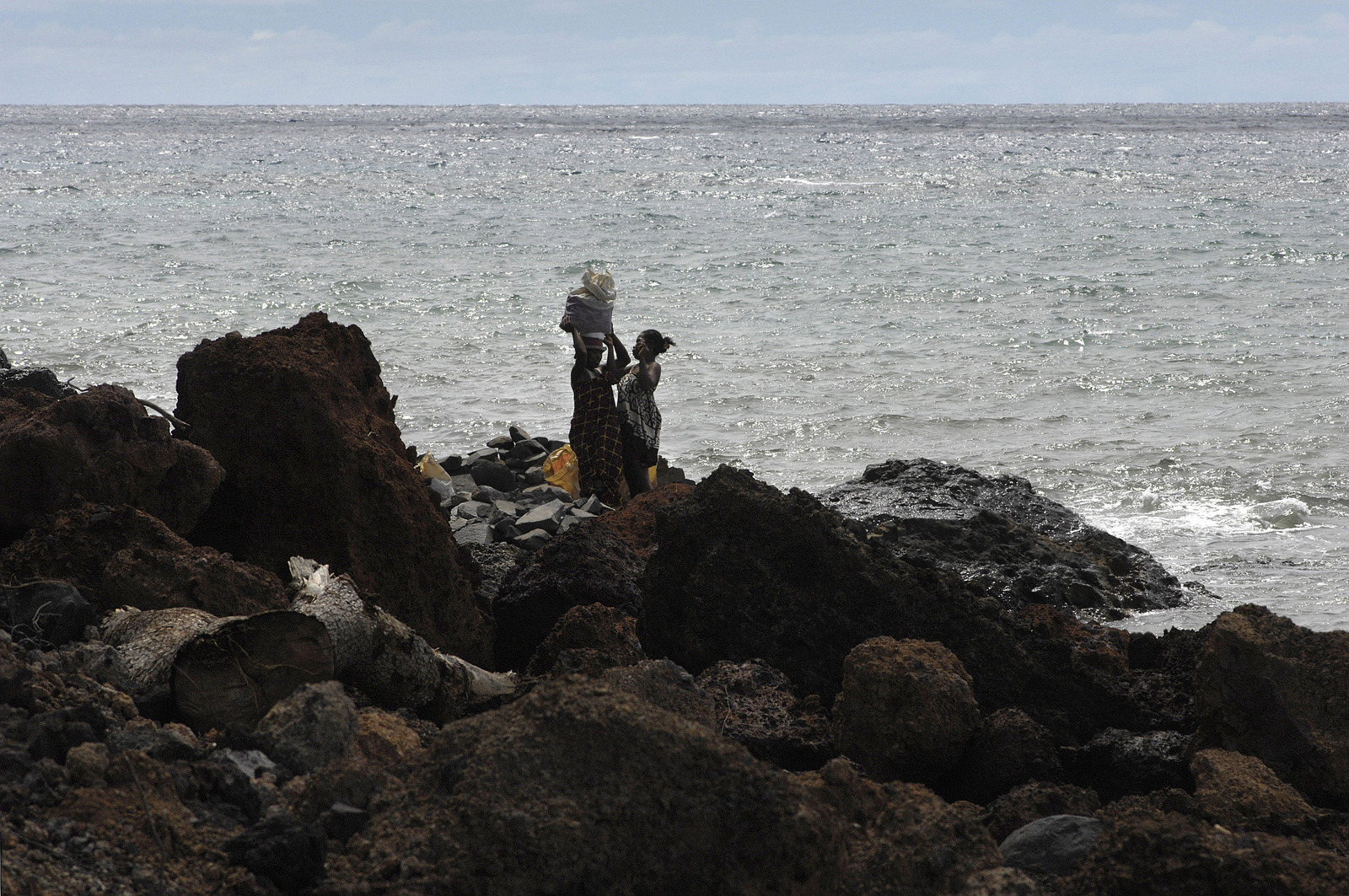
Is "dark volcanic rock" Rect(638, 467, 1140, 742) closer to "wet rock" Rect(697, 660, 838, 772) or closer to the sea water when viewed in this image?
"wet rock" Rect(697, 660, 838, 772)

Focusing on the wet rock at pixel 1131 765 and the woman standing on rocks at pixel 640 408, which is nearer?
the wet rock at pixel 1131 765

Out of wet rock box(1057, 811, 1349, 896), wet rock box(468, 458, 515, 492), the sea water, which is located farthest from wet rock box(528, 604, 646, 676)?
wet rock box(468, 458, 515, 492)

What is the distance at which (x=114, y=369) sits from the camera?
39.2 feet

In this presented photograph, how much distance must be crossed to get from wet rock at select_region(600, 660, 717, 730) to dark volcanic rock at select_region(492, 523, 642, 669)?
4.63ft

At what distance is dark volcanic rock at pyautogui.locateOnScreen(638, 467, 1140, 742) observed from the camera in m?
3.42

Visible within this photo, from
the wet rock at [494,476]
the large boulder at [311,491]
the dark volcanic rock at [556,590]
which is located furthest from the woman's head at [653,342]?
the large boulder at [311,491]

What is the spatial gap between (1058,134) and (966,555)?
78.3m

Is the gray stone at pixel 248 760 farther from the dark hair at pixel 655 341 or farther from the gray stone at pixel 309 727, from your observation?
the dark hair at pixel 655 341

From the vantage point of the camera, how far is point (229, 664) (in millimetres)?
2641

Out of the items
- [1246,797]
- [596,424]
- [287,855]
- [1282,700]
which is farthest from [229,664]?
[596,424]

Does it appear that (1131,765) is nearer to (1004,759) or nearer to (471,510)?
(1004,759)

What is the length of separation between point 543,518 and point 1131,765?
399cm

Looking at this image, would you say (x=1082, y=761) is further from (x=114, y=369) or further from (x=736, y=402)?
(x=114, y=369)

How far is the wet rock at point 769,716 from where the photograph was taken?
3051 millimetres
